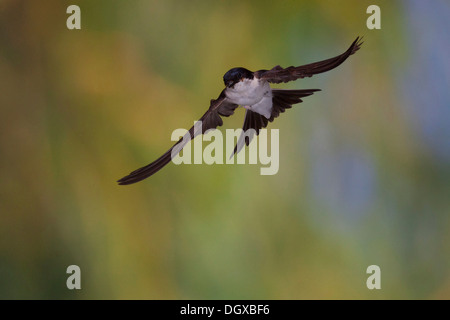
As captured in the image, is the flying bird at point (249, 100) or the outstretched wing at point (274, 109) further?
the outstretched wing at point (274, 109)

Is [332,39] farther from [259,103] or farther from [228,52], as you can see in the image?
[259,103]

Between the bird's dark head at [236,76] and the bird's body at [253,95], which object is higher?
the bird's dark head at [236,76]

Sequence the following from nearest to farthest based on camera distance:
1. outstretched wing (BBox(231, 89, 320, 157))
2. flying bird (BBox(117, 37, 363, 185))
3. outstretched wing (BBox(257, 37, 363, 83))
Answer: outstretched wing (BBox(257, 37, 363, 83)), flying bird (BBox(117, 37, 363, 185)), outstretched wing (BBox(231, 89, 320, 157))

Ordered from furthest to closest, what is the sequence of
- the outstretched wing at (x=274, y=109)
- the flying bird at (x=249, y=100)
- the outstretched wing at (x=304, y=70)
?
the outstretched wing at (x=274, y=109), the flying bird at (x=249, y=100), the outstretched wing at (x=304, y=70)

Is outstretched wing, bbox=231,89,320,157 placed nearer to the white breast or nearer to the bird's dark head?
the white breast

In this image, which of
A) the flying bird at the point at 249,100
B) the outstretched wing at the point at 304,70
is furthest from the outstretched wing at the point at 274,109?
the outstretched wing at the point at 304,70

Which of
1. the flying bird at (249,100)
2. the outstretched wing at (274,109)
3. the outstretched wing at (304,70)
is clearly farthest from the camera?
the outstretched wing at (274,109)

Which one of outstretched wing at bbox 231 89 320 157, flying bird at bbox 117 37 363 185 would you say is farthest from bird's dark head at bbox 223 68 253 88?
outstretched wing at bbox 231 89 320 157

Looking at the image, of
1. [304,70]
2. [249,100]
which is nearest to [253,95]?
[249,100]

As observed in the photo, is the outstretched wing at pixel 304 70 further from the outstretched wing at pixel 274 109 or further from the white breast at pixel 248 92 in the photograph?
the outstretched wing at pixel 274 109
